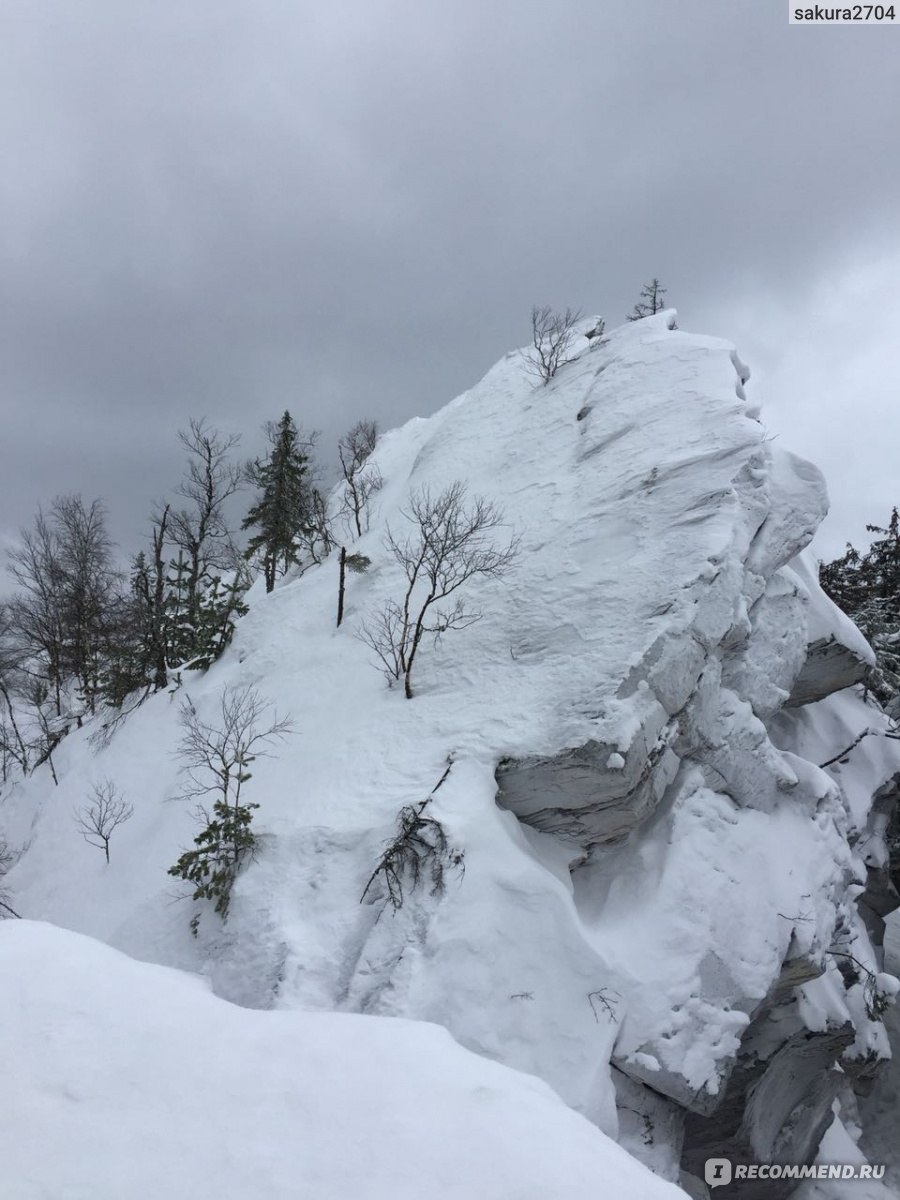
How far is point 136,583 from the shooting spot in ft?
74.6

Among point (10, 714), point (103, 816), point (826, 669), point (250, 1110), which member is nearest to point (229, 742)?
point (103, 816)

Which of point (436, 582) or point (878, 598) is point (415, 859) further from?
point (878, 598)

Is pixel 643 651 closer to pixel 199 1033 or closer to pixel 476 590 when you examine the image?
pixel 476 590

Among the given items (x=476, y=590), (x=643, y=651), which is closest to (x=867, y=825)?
(x=643, y=651)

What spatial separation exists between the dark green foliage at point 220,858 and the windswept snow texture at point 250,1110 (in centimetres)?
626

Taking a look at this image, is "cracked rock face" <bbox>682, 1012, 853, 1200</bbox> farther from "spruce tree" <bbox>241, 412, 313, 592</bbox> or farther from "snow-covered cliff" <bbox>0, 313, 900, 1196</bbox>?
"spruce tree" <bbox>241, 412, 313, 592</bbox>

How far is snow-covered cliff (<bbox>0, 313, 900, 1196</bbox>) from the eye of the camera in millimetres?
9156

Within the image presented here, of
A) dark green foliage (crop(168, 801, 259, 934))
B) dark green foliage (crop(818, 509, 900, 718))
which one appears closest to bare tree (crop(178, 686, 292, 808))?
dark green foliage (crop(168, 801, 259, 934))

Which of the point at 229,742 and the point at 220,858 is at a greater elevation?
the point at 229,742

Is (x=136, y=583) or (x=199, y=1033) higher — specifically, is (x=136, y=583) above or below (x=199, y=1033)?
above

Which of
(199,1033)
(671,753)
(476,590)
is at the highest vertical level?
(476,590)

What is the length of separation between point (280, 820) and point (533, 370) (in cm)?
2082

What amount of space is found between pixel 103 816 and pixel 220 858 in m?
5.88

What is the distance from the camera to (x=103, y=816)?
1464 cm
